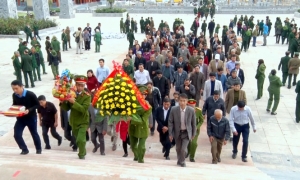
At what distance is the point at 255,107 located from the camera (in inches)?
409

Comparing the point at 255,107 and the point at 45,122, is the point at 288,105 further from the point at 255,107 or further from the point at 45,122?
the point at 45,122

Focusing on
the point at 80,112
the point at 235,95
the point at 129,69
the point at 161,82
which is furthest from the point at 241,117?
the point at 129,69

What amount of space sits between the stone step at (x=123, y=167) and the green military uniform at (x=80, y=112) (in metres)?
0.44

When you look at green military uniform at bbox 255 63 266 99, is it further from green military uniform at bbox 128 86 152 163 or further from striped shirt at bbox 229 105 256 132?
green military uniform at bbox 128 86 152 163

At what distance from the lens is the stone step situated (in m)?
4.93

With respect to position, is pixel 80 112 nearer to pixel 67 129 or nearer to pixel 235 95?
pixel 67 129

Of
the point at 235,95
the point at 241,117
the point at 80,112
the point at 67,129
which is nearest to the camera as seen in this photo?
the point at 80,112

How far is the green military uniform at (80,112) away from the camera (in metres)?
5.60

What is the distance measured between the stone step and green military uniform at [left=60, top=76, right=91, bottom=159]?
443mm

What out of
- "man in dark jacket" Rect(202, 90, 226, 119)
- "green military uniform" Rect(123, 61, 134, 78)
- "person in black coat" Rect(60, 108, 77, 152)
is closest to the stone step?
"person in black coat" Rect(60, 108, 77, 152)

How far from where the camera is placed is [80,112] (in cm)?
582

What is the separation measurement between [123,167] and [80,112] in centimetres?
125

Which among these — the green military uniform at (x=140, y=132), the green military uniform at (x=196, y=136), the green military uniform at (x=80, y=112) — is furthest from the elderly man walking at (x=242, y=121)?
the green military uniform at (x=80, y=112)

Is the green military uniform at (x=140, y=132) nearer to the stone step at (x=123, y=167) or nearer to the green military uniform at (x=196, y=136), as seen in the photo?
the stone step at (x=123, y=167)
